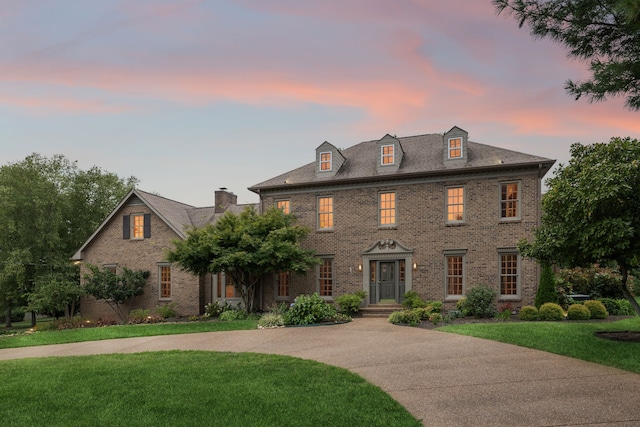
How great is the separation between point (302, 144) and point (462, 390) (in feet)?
76.9

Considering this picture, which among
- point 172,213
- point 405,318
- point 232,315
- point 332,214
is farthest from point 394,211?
point 172,213

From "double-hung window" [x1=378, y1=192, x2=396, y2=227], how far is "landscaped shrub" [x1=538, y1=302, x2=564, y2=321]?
7.09 metres

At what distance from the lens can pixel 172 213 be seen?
2464 cm

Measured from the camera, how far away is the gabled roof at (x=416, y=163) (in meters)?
18.4

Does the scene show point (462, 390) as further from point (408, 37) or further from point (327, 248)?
point (327, 248)

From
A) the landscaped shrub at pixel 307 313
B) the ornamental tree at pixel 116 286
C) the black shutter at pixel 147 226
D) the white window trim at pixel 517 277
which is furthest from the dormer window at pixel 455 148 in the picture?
the ornamental tree at pixel 116 286

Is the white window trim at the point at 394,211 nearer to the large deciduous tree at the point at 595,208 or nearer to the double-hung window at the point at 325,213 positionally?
the double-hung window at the point at 325,213

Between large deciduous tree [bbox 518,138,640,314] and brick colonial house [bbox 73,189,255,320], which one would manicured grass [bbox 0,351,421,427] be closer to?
large deciduous tree [bbox 518,138,640,314]

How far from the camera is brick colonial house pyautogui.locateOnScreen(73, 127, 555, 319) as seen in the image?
724 inches

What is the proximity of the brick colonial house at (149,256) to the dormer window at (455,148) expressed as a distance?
42.2 ft

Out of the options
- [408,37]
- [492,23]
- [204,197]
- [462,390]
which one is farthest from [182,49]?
[204,197]

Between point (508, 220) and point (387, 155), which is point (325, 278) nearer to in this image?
point (387, 155)

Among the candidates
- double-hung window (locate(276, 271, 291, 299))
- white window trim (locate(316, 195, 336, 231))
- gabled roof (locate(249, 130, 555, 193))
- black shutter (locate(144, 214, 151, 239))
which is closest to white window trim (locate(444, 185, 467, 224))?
gabled roof (locate(249, 130, 555, 193))

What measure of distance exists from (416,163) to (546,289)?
7.63 m
